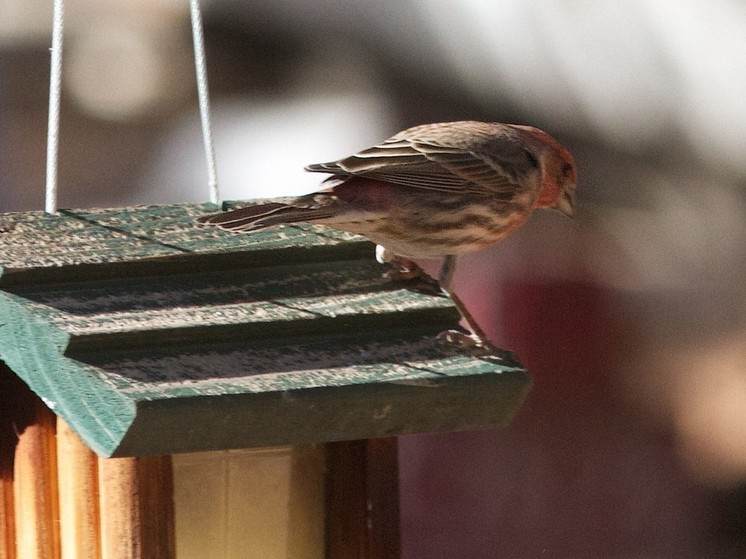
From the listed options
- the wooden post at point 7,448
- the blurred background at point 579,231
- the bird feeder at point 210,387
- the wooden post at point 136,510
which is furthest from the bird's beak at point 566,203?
the wooden post at point 136,510

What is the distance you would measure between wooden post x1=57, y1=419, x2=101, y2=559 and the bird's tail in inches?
14.1

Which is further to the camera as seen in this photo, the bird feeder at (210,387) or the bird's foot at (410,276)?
the bird's foot at (410,276)

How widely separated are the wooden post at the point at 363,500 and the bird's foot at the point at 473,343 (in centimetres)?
19

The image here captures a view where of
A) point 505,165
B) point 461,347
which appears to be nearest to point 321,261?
point 461,347

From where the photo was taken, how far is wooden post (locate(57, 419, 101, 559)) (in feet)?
6.33

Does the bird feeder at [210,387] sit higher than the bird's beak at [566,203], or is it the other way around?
the bird's beak at [566,203]

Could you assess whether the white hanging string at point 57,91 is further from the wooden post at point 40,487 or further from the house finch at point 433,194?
the wooden post at point 40,487

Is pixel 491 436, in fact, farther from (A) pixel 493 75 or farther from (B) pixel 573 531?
(A) pixel 493 75

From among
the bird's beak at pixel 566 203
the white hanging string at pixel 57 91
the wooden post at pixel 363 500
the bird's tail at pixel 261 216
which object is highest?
the white hanging string at pixel 57 91

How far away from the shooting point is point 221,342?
1810 millimetres

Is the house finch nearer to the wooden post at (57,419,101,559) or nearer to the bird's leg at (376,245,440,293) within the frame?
the bird's leg at (376,245,440,293)

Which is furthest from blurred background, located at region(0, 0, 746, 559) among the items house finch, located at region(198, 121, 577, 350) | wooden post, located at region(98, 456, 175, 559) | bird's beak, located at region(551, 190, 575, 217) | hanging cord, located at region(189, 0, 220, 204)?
wooden post, located at region(98, 456, 175, 559)

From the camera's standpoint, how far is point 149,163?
5.83m

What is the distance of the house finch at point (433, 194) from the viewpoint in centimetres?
219
